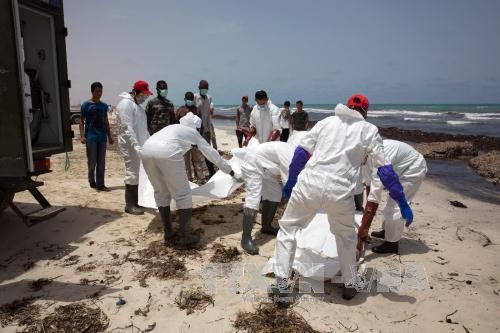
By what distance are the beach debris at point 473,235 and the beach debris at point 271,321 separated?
3.30 meters

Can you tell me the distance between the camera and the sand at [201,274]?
312cm

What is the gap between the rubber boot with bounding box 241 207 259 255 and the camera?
432 centimetres

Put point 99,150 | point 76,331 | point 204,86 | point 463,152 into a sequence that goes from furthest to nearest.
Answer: point 463,152 < point 204,86 < point 99,150 < point 76,331

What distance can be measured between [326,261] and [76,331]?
94.1 inches

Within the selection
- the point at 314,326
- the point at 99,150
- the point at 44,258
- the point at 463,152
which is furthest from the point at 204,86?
the point at 463,152

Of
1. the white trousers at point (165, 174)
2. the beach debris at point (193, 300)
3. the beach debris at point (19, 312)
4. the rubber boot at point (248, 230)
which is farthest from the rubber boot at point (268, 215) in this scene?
the beach debris at point (19, 312)

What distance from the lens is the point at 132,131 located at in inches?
210

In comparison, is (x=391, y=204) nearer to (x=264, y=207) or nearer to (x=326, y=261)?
(x=326, y=261)

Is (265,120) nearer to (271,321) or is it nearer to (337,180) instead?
(337,180)

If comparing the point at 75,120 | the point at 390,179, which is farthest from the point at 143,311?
the point at 75,120

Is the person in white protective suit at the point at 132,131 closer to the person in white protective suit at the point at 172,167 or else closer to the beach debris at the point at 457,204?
the person in white protective suit at the point at 172,167

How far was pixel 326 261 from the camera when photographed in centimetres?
376

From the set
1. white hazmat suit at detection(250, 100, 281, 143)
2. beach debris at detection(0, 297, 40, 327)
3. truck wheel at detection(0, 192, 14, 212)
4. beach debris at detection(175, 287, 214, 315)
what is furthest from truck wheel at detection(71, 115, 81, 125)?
beach debris at detection(175, 287, 214, 315)

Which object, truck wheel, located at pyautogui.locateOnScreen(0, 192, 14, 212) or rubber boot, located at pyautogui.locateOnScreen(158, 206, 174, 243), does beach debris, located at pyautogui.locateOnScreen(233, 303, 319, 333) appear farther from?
truck wheel, located at pyautogui.locateOnScreen(0, 192, 14, 212)
